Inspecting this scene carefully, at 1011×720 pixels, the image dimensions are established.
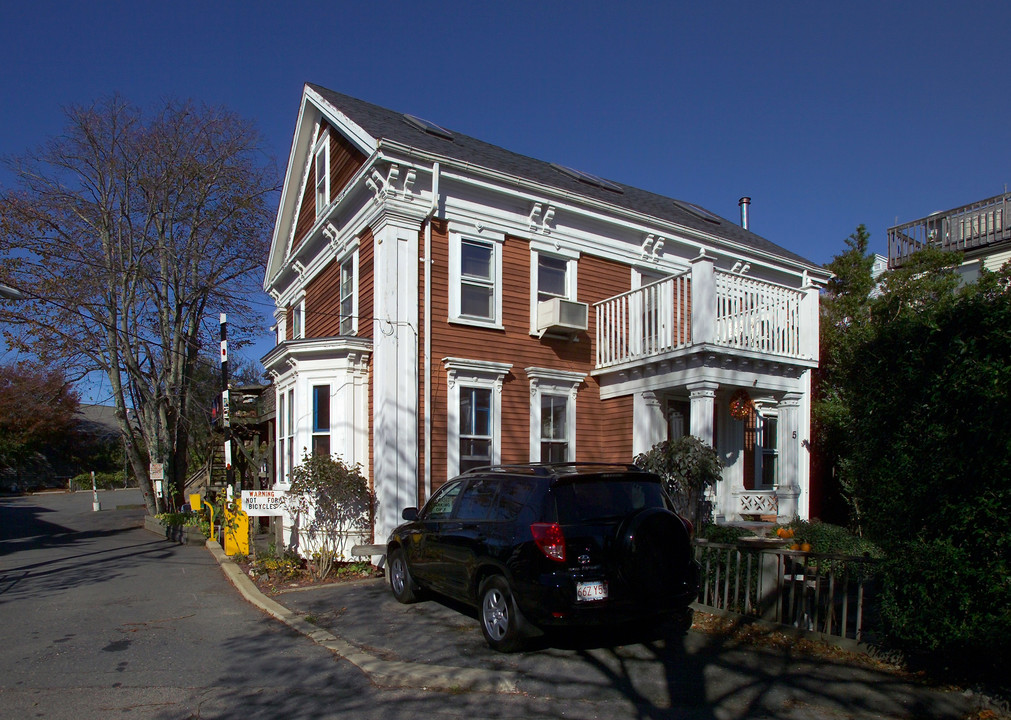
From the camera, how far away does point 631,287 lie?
1520 cm

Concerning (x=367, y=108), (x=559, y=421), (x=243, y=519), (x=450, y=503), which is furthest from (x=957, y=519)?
(x=367, y=108)

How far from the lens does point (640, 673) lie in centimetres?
619

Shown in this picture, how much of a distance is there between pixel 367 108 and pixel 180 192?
1150 centimetres

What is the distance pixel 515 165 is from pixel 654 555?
34.4ft

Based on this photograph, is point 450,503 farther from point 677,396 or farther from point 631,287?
point 631,287

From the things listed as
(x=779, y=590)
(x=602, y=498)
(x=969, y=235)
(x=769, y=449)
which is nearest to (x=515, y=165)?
(x=769, y=449)

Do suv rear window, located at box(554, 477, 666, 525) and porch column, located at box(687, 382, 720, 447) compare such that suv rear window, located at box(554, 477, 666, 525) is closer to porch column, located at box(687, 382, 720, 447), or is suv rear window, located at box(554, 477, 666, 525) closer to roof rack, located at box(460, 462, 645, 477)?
roof rack, located at box(460, 462, 645, 477)

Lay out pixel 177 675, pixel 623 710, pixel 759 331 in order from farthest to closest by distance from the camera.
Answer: pixel 759 331
pixel 177 675
pixel 623 710

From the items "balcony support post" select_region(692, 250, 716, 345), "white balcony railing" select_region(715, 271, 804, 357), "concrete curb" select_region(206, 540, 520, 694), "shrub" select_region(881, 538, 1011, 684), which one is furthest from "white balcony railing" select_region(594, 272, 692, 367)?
"concrete curb" select_region(206, 540, 520, 694)

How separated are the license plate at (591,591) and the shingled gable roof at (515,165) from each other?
8254mm

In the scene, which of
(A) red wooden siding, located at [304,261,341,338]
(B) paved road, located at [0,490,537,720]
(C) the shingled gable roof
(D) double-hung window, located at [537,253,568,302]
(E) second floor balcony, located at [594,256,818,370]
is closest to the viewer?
(B) paved road, located at [0,490,537,720]

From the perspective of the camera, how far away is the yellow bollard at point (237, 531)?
13.4 m

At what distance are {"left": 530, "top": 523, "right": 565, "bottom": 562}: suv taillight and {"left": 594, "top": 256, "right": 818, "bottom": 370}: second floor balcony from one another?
656cm

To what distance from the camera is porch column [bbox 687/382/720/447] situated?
12.1 m
